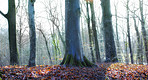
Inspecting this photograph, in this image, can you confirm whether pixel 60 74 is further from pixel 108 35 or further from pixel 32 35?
pixel 108 35

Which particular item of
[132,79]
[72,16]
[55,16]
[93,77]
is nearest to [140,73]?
[132,79]

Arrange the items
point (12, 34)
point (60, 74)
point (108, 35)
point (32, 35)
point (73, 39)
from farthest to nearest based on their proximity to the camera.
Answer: point (108, 35), point (12, 34), point (73, 39), point (32, 35), point (60, 74)

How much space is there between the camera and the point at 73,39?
8055 millimetres

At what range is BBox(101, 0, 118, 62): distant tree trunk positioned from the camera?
11523mm

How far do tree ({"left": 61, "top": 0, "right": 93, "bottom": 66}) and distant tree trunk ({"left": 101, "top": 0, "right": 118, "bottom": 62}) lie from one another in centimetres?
415

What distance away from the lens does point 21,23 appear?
67.5ft

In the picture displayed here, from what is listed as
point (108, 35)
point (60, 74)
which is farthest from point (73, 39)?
point (108, 35)

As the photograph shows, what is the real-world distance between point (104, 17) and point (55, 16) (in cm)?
1126

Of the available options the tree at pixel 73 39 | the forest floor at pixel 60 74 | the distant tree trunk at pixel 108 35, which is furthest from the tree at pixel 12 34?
the distant tree trunk at pixel 108 35

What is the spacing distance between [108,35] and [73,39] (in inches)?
191

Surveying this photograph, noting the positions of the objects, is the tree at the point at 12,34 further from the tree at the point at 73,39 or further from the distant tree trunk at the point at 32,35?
the tree at the point at 73,39

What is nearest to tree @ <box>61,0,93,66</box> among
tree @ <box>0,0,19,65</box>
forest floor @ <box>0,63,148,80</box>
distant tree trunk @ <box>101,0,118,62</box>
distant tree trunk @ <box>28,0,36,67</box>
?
forest floor @ <box>0,63,148,80</box>

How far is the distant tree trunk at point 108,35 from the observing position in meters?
11.5

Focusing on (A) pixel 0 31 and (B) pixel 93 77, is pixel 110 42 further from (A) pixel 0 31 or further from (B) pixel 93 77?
(A) pixel 0 31
